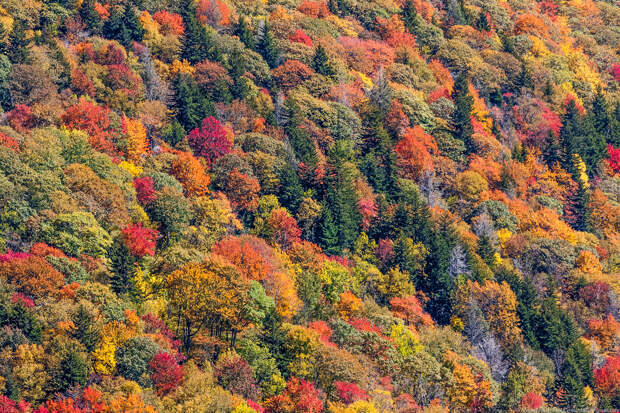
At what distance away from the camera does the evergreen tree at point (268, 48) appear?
15550 centimetres

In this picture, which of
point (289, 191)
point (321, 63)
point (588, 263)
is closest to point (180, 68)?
point (321, 63)

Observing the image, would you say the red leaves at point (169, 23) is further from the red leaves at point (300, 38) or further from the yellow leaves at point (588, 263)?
the yellow leaves at point (588, 263)

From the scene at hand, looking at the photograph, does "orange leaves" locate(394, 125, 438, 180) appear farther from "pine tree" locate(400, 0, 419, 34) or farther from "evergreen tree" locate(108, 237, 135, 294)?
"evergreen tree" locate(108, 237, 135, 294)

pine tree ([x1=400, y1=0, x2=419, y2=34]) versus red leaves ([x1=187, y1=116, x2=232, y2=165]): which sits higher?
red leaves ([x1=187, y1=116, x2=232, y2=165])

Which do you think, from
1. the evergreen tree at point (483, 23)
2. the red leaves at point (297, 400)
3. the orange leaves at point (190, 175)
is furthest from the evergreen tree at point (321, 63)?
the red leaves at point (297, 400)

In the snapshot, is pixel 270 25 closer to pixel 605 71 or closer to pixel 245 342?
pixel 605 71

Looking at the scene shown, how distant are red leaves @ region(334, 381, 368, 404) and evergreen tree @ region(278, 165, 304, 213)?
3662 cm

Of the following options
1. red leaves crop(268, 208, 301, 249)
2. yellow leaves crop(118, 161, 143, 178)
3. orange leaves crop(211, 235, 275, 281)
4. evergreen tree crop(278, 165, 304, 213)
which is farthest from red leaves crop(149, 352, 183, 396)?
evergreen tree crop(278, 165, 304, 213)

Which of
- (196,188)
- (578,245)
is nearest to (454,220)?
(578,245)

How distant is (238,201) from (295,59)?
41670 mm

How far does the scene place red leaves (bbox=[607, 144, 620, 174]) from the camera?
6481 inches

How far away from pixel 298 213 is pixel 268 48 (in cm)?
4245

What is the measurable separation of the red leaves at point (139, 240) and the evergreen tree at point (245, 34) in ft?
192

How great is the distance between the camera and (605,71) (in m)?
194
